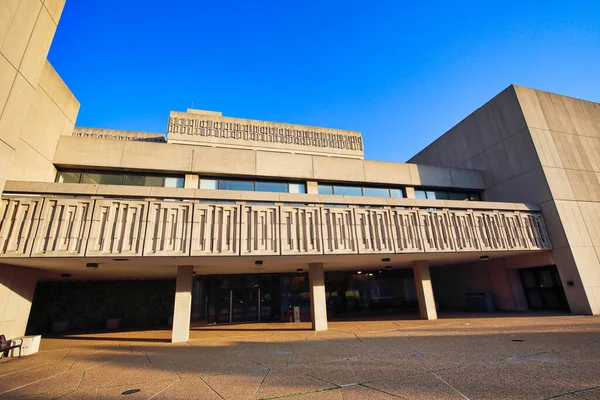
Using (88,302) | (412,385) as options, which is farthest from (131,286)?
(412,385)

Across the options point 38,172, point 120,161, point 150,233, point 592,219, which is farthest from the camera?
point 592,219

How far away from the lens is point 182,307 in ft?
44.4

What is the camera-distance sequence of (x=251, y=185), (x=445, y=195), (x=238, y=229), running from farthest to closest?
(x=445, y=195) → (x=251, y=185) → (x=238, y=229)

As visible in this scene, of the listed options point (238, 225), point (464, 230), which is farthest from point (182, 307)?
point (464, 230)

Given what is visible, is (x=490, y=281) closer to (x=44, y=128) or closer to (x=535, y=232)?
(x=535, y=232)

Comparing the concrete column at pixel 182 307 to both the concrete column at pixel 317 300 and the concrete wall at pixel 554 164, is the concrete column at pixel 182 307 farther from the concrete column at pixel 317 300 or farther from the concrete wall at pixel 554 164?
the concrete wall at pixel 554 164

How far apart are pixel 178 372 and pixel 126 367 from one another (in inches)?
78.9

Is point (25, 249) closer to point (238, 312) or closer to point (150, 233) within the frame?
point (150, 233)

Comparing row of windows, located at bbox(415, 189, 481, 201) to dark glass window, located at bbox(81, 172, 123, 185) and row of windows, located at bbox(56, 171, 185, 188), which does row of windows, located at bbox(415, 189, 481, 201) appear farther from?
dark glass window, located at bbox(81, 172, 123, 185)

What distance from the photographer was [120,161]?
15.1 m

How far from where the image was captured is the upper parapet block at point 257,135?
27719 millimetres

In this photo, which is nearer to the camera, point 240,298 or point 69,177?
point 69,177

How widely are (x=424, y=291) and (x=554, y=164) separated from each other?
38.2 feet

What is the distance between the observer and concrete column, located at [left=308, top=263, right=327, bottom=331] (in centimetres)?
1489
